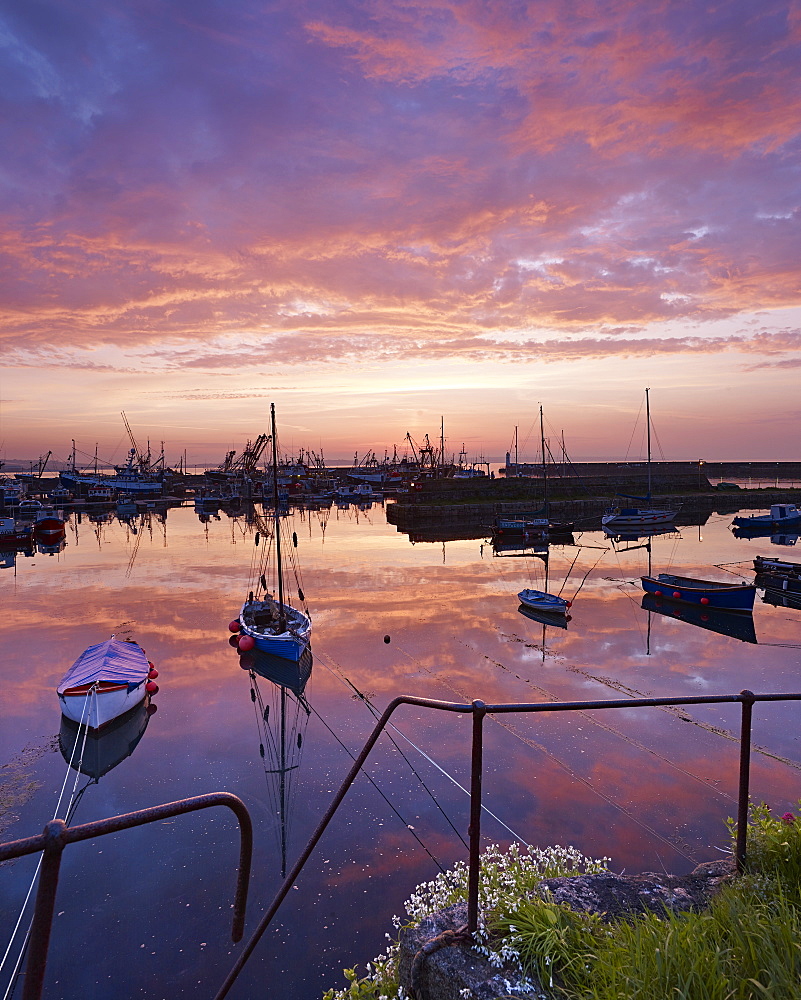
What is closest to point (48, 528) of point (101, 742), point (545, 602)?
point (101, 742)

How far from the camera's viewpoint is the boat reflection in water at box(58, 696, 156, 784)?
14757 mm

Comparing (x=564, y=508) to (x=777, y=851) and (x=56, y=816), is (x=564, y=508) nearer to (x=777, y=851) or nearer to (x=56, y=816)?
(x=56, y=816)

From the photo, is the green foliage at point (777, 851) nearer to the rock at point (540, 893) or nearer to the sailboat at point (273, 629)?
the rock at point (540, 893)

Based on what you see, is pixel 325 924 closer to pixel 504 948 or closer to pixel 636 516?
pixel 504 948

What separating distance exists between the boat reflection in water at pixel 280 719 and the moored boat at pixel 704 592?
1965 centimetres

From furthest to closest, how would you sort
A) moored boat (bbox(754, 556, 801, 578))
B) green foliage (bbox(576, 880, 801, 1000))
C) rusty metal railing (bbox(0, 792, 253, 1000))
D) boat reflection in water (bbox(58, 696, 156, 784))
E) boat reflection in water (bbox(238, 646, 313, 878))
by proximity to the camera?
moored boat (bbox(754, 556, 801, 578))
boat reflection in water (bbox(58, 696, 156, 784))
boat reflection in water (bbox(238, 646, 313, 878))
green foliage (bbox(576, 880, 801, 1000))
rusty metal railing (bbox(0, 792, 253, 1000))

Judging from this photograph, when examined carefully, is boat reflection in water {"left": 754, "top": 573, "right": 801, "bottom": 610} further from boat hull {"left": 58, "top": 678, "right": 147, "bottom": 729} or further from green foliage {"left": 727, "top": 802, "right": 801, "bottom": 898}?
boat hull {"left": 58, "top": 678, "right": 147, "bottom": 729}

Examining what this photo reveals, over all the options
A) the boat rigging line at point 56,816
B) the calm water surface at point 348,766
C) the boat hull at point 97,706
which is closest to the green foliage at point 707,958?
the boat rigging line at point 56,816

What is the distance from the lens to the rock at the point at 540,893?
12.5 feet

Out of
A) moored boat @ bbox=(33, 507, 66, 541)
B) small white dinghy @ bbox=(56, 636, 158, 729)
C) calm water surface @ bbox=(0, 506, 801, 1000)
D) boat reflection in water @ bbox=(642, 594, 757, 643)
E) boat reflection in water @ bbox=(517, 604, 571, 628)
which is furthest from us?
moored boat @ bbox=(33, 507, 66, 541)

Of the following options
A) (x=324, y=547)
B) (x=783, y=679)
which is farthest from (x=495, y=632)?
(x=324, y=547)

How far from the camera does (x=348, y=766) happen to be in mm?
14438

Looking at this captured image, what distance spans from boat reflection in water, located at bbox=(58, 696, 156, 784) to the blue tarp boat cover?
1011mm

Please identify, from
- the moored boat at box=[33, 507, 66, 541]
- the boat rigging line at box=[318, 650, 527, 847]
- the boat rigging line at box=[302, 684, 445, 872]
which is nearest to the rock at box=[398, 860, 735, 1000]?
the boat rigging line at box=[302, 684, 445, 872]
